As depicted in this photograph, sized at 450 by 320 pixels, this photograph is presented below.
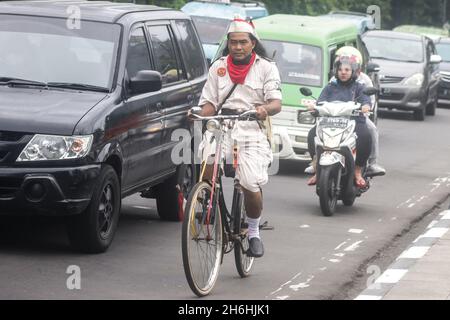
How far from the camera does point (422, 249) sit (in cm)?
1182

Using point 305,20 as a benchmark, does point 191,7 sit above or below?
below

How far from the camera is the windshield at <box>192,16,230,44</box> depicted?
30.5m

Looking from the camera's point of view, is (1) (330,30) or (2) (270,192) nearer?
(2) (270,192)

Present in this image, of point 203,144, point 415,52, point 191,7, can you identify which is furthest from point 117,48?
point 191,7

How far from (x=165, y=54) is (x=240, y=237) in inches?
122

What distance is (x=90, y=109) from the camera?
35.0 ft

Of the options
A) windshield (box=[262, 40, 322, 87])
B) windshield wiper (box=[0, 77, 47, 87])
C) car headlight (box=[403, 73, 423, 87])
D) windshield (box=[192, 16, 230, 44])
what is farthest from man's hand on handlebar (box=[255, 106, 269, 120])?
windshield (box=[192, 16, 230, 44])

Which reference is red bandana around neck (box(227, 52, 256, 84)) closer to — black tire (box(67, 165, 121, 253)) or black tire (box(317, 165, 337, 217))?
black tire (box(67, 165, 121, 253))

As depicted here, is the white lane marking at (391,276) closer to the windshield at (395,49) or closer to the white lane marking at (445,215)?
the white lane marking at (445,215)

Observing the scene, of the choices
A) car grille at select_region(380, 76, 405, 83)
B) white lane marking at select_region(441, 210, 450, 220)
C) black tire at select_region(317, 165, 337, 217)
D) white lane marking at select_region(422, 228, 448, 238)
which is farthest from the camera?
car grille at select_region(380, 76, 405, 83)

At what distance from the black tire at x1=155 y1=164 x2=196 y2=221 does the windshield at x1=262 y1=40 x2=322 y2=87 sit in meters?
5.63

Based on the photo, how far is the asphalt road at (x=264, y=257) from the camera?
31.5ft
